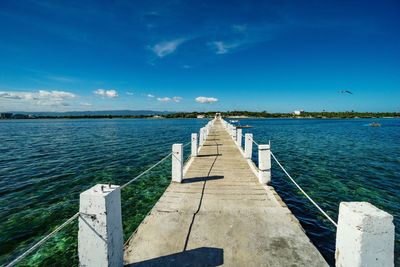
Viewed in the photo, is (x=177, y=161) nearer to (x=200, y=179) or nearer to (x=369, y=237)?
(x=200, y=179)

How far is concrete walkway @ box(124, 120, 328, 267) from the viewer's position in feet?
11.7

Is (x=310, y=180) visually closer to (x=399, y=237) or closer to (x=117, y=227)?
(x=399, y=237)

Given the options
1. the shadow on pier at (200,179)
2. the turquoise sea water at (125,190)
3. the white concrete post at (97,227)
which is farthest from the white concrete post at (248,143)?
the white concrete post at (97,227)

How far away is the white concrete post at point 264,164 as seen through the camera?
6.93 m

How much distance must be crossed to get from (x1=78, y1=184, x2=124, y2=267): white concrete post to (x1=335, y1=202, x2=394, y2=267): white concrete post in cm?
294

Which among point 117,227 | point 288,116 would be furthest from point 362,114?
point 117,227

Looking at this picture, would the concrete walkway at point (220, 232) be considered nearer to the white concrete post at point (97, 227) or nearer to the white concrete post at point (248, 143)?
the white concrete post at point (97, 227)

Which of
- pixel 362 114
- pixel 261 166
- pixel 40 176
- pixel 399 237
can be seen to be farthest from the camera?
pixel 362 114

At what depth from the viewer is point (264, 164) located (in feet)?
23.2

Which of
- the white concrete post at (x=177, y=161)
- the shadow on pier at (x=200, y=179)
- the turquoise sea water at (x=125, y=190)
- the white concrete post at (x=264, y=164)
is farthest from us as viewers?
the shadow on pier at (x=200, y=179)

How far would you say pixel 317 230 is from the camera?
646 cm

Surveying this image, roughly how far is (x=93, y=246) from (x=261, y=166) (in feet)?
17.8

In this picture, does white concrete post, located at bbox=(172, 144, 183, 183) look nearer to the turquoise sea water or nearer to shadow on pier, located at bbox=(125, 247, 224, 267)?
the turquoise sea water

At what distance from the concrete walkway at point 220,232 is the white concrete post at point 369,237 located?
1167 mm
